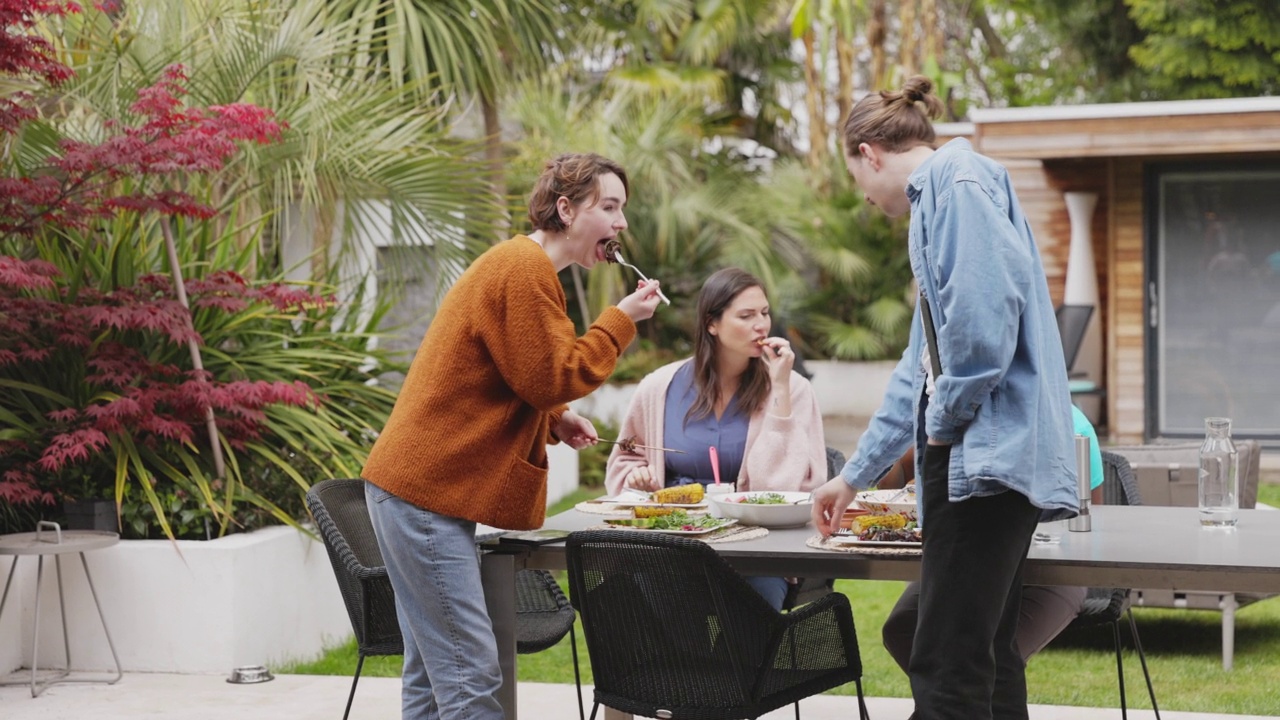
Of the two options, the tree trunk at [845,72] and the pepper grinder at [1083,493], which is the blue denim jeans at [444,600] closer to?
the pepper grinder at [1083,493]

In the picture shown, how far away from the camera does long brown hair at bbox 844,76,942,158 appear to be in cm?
288

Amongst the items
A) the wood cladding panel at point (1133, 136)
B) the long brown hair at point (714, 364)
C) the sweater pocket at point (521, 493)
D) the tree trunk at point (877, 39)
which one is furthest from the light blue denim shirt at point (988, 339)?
the tree trunk at point (877, 39)

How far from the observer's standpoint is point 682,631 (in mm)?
3092

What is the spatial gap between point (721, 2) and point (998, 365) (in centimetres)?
1623

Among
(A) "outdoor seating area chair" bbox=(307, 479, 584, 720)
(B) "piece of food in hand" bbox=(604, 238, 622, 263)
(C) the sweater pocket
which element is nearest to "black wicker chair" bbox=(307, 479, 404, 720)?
(A) "outdoor seating area chair" bbox=(307, 479, 584, 720)

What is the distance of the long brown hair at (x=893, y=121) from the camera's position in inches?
114

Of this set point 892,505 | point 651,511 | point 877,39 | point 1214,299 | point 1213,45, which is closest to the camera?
point 892,505

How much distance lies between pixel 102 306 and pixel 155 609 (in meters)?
1.20

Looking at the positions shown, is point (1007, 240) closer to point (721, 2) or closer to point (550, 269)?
point (550, 269)

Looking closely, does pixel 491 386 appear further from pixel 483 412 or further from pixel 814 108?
pixel 814 108

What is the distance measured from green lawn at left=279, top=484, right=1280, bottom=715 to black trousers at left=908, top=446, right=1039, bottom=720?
247cm

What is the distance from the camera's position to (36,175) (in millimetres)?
5891

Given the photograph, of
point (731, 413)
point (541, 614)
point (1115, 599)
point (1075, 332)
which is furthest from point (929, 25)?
point (541, 614)

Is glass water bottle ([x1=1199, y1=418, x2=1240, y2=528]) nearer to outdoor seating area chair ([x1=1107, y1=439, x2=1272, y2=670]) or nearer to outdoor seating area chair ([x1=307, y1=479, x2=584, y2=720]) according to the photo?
outdoor seating area chair ([x1=307, y1=479, x2=584, y2=720])
